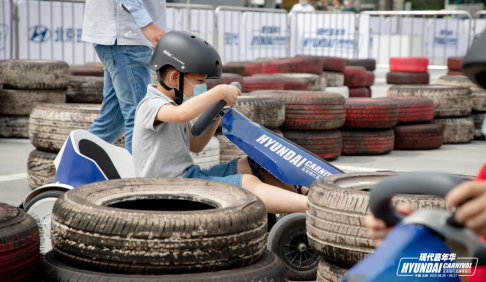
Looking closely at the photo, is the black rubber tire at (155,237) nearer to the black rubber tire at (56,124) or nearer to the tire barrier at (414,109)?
the black rubber tire at (56,124)

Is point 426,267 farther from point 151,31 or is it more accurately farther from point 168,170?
point 151,31

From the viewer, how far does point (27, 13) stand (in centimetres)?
805

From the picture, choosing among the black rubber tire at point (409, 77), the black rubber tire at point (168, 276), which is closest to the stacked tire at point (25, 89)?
the black rubber tire at point (168, 276)

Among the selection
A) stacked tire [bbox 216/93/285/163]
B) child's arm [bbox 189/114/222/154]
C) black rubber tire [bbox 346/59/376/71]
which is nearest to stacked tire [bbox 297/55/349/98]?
black rubber tire [bbox 346/59/376/71]

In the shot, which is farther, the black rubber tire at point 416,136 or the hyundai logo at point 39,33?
the hyundai logo at point 39,33

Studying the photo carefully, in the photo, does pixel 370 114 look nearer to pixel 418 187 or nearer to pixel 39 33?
pixel 418 187

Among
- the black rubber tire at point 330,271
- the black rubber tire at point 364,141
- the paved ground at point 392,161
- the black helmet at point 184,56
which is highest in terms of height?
the black helmet at point 184,56

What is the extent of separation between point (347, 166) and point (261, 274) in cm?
357

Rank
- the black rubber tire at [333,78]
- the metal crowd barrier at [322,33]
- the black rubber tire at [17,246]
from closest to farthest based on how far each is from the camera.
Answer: the black rubber tire at [17,246] < the black rubber tire at [333,78] < the metal crowd barrier at [322,33]

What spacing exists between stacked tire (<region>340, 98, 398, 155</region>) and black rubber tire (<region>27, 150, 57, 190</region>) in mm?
3024

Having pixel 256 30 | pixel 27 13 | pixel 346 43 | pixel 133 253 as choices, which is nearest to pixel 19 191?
pixel 133 253

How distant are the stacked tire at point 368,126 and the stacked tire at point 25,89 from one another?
3.14 metres

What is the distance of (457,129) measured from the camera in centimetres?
665

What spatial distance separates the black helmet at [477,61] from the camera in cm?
97
